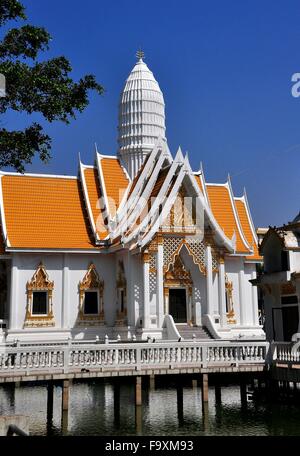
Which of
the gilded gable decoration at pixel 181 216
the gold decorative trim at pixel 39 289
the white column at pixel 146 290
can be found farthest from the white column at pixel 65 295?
the gilded gable decoration at pixel 181 216

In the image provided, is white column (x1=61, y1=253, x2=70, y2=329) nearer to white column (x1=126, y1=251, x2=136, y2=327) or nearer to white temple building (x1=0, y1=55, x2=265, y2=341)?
white temple building (x1=0, y1=55, x2=265, y2=341)

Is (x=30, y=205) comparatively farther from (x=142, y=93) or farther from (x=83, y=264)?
(x=142, y=93)

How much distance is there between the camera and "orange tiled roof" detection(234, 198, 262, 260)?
101 ft

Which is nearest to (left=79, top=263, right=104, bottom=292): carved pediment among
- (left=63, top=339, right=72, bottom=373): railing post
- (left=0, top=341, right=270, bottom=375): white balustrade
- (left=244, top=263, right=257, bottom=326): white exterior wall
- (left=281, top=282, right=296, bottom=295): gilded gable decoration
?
(left=244, top=263, right=257, bottom=326): white exterior wall

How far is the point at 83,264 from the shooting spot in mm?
27688

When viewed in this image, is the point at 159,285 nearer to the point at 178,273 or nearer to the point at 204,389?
the point at 178,273

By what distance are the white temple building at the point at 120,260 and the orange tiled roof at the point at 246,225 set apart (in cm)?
155

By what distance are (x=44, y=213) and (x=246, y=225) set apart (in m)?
11.1

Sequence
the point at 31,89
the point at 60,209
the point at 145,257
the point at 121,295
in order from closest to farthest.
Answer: the point at 31,89
the point at 145,257
the point at 121,295
the point at 60,209

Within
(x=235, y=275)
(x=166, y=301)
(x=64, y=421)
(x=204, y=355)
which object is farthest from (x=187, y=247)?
(x=64, y=421)

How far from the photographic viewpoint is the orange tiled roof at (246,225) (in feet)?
101

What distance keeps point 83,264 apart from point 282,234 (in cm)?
1019

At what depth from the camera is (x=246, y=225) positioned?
107 feet
